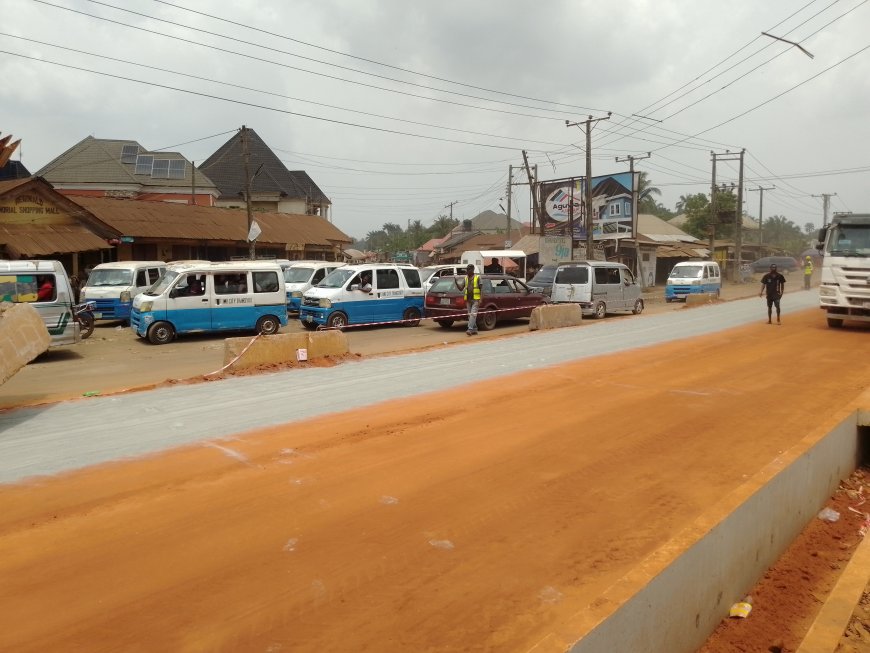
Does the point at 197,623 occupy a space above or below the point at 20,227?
below

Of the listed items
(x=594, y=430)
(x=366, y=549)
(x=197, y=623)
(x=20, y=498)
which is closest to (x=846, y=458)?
(x=594, y=430)

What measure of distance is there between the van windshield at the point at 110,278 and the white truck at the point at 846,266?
20.2 metres

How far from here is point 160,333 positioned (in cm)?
1623

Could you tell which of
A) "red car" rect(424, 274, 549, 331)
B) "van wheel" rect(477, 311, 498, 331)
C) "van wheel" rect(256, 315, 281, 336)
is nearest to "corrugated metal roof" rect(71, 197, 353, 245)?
"van wheel" rect(256, 315, 281, 336)

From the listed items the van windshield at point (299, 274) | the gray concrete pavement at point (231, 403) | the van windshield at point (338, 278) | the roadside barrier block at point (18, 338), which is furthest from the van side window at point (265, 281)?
the roadside barrier block at point (18, 338)

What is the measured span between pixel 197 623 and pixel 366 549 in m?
1.21

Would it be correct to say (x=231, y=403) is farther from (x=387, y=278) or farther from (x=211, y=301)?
(x=387, y=278)

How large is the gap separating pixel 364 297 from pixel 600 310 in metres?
8.52

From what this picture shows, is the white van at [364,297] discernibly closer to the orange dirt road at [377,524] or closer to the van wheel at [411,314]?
the van wheel at [411,314]

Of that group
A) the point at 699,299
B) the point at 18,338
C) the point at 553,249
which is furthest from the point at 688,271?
the point at 18,338

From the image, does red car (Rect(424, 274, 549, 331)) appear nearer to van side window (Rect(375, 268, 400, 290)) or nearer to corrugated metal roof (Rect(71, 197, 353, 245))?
van side window (Rect(375, 268, 400, 290))

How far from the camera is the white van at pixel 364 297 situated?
18.2 metres

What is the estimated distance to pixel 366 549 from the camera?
434 centimetres

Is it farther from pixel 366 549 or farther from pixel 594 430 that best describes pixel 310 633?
pixel 594 430
